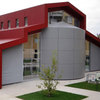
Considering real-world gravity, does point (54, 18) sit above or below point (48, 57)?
above

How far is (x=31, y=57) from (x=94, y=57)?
406 inches

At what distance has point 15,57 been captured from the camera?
47.7 ft

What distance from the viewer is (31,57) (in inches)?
662

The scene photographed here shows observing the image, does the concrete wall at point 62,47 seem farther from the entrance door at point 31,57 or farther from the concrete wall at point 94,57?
the concrete wall at point 94,57

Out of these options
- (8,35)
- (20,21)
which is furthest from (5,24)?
(8,35)

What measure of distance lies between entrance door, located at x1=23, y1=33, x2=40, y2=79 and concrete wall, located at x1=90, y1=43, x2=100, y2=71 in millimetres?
9109

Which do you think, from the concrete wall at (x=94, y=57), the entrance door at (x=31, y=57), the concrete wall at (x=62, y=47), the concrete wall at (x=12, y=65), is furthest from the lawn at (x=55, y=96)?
the concrete wall at (x=94, y=57)

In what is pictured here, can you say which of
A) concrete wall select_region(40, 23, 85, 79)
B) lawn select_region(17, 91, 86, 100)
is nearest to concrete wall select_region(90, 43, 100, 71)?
concrete wall select_region(40, 23, 85, 79)

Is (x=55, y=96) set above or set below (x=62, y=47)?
below

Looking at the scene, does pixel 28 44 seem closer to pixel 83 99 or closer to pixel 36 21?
pixel 36 21

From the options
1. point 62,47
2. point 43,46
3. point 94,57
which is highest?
point 43,46

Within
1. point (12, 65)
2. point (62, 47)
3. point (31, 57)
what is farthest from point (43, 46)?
point (12, 65)

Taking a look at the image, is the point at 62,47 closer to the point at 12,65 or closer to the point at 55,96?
the point at 12,65

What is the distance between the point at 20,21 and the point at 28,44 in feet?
20.3
